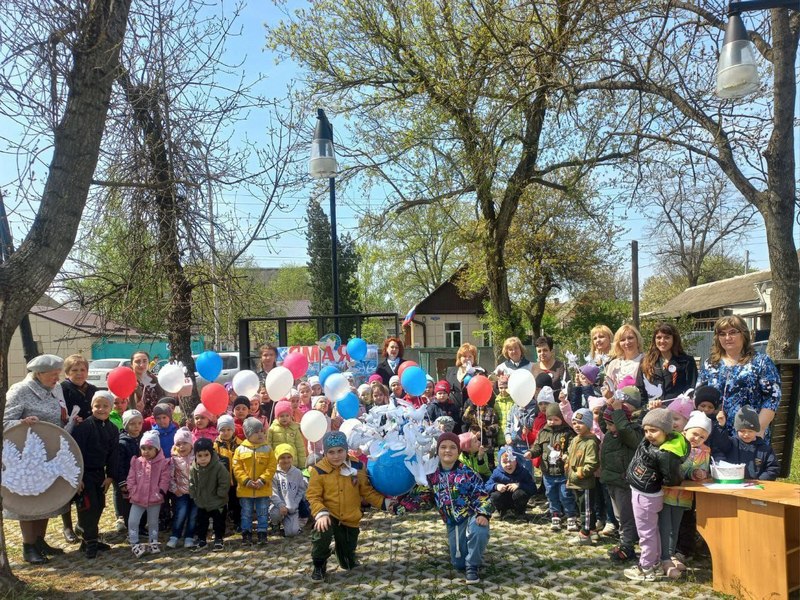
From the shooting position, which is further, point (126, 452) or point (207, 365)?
point (207, 365)

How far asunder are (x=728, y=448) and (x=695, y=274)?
4077cm

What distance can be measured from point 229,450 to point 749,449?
441 cm

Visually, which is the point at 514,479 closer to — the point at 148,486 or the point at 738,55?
the point at 148,486

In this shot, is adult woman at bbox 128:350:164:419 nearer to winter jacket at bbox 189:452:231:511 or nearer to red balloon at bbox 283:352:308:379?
red balloon at bbox 283:352:308:379

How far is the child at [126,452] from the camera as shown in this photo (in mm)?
5461

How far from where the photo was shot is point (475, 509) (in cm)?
439

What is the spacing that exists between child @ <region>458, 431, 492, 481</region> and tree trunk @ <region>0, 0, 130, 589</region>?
342 cm

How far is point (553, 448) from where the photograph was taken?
5.37 meters

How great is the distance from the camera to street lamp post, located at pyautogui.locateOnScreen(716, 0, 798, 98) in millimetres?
4418

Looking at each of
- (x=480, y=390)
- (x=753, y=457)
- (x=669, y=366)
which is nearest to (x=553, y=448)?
(x=480, y=390)

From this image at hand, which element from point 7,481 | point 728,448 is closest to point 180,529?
point 7,481

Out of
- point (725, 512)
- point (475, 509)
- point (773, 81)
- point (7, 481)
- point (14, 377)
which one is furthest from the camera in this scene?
point (14, 377)

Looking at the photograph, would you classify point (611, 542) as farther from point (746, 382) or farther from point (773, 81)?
point (773, 81)

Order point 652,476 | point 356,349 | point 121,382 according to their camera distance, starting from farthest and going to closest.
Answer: point 356,349 < point 121,382 < point 652,476
